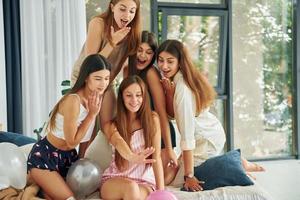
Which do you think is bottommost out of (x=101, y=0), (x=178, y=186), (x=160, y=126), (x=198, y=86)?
(x=178, y=186)

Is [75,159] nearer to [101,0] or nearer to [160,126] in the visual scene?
[160,126]

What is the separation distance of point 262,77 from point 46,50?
7.25 ft

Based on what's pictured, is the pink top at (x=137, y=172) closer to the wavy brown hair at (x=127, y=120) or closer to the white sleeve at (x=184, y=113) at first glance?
the wavy brown hair at (x=127, y=120)

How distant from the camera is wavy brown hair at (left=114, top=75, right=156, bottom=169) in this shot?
235cm

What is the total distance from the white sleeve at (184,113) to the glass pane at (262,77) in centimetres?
241

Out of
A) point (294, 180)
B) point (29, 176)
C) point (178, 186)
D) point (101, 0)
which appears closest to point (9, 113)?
point (101, 0)

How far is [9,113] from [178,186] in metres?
2.06

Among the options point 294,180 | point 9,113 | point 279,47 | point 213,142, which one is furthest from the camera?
point 279,47

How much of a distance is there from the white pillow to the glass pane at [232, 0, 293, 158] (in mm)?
2487

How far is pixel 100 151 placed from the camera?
2516 millimetres

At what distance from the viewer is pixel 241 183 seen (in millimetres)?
2531

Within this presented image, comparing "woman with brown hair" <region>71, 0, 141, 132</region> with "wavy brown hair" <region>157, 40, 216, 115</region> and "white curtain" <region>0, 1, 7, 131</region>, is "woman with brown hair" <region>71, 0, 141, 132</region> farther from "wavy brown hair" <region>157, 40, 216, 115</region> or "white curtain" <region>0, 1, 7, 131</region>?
"white curtain" <region>0, 1, 7, 131</region>

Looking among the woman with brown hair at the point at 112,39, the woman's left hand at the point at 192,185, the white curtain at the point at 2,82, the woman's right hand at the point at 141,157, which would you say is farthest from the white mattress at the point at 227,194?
the white curtain at the point at 2,82

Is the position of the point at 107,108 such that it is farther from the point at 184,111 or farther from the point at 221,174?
the point at 221,174
